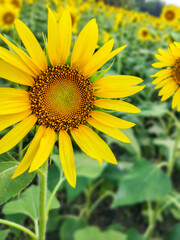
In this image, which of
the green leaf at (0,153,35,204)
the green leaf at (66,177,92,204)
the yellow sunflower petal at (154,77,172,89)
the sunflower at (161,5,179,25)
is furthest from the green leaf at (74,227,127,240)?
the sunflower at (161,5,179,25)

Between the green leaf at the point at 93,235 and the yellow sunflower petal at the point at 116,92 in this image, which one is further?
the green leaf at the point at 93,235

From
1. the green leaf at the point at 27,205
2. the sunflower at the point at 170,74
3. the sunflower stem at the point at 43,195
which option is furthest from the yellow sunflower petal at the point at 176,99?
the green leaf at the point at 27,205

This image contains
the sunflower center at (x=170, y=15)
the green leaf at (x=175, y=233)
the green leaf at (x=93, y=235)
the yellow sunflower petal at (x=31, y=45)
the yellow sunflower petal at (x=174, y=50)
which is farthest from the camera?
the sunflower center at (x=170, y=15)

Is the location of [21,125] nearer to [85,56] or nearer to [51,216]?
[85,56]

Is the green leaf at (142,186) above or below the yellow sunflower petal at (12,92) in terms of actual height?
below

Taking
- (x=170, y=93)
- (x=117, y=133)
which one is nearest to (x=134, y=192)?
(x=117, y=133)

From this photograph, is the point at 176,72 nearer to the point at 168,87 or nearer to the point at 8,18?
the point at 168,87

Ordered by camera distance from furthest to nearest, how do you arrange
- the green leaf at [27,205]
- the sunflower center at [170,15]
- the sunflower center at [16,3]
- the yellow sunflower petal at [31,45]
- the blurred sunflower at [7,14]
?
1. the sunflower center at [170,15]
2. the sunflower center at [16,3]
3. the blurred sunflower at [7,14]
4. the green leaf at [27,205]
5. the yellow sunflower petal at [31,45]

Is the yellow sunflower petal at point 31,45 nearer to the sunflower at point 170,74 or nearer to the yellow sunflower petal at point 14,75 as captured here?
the yellow sunflower petal at point 14,75
